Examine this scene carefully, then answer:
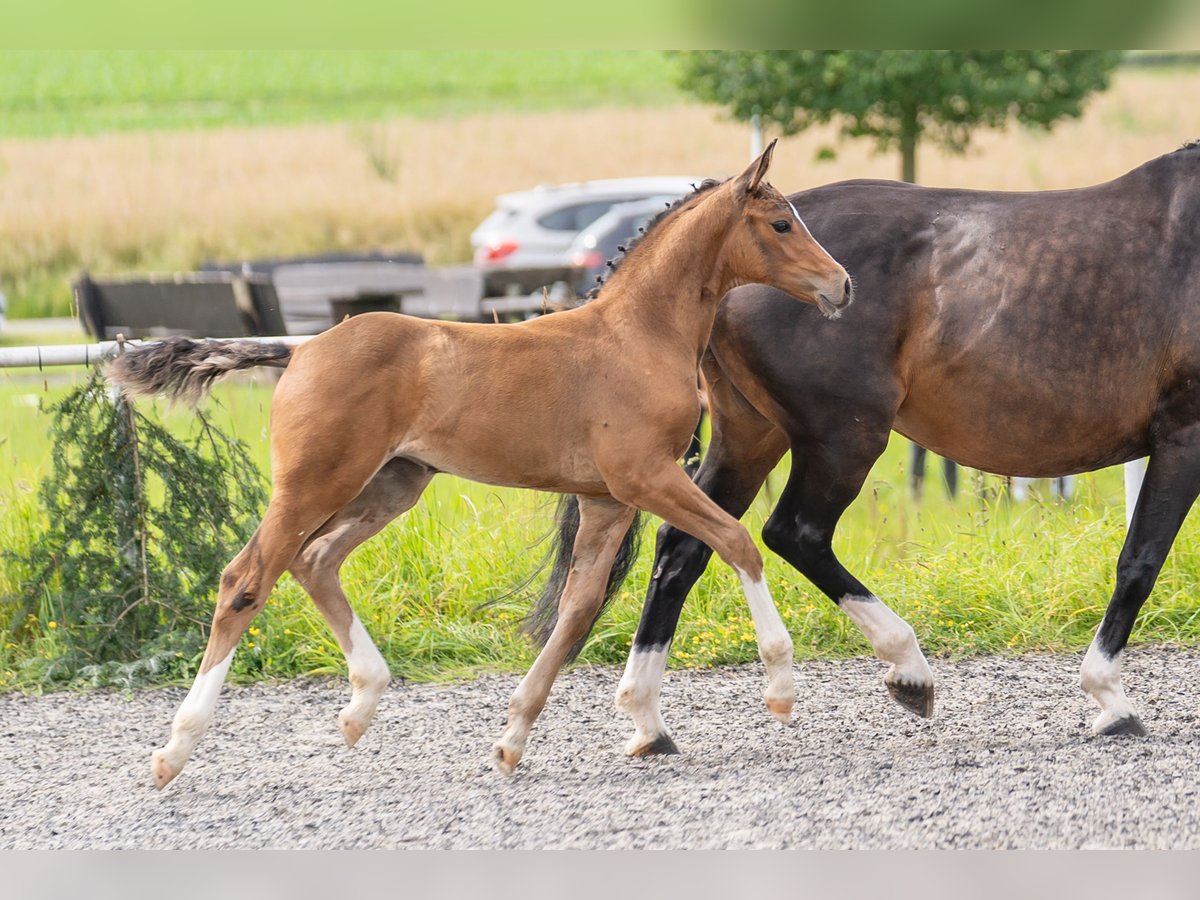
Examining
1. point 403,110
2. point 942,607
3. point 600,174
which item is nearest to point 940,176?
point 600,174

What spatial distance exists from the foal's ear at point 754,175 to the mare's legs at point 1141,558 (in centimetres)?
158

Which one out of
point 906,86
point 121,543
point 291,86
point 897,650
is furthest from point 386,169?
point 897,650

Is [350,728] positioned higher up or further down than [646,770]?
higher up

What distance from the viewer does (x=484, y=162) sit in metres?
31.0

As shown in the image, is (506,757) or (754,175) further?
(506,757)

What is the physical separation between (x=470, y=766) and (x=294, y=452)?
129 centimetres

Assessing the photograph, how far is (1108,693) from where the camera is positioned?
4.68 metres

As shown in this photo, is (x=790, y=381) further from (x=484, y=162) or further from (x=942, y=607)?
(x=484, y=162)

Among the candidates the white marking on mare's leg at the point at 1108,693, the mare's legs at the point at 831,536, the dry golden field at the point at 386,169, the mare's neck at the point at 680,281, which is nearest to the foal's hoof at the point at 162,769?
the mare's neck at the point at 680,281

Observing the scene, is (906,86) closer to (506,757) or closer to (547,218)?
(547,218)

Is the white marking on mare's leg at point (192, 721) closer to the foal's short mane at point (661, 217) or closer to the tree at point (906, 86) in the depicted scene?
the foal's short mane at point (661, 217)

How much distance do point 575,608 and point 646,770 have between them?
0.56 m

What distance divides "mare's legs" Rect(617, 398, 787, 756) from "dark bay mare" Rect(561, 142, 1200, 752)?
0.01 metres

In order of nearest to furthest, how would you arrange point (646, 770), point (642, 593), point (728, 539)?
point (728, 539)
point (646, 770)
point (642, 593)
